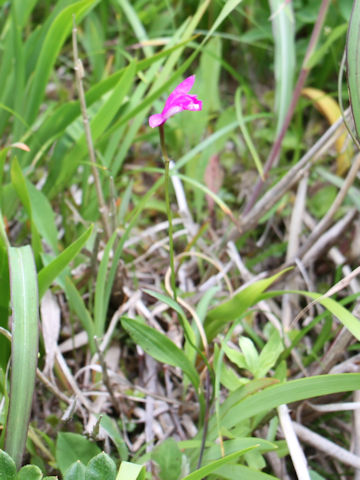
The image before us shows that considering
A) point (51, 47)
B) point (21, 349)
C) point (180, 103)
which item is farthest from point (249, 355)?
point (51, 47)

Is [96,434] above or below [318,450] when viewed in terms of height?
above

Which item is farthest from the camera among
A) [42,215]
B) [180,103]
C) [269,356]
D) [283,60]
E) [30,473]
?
[283,60]

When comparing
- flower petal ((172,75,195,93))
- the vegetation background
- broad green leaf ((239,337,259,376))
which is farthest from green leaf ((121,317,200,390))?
flower petal ((172,75,195,93))

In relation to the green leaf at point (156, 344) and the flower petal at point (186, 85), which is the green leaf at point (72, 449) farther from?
the flower petal at point (186, 85)

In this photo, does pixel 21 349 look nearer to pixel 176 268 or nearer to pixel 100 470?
pixel 100 470

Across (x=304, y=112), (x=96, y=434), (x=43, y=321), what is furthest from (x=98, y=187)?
(x=304, y=112)

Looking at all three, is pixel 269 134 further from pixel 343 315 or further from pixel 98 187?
pixel 343 315
